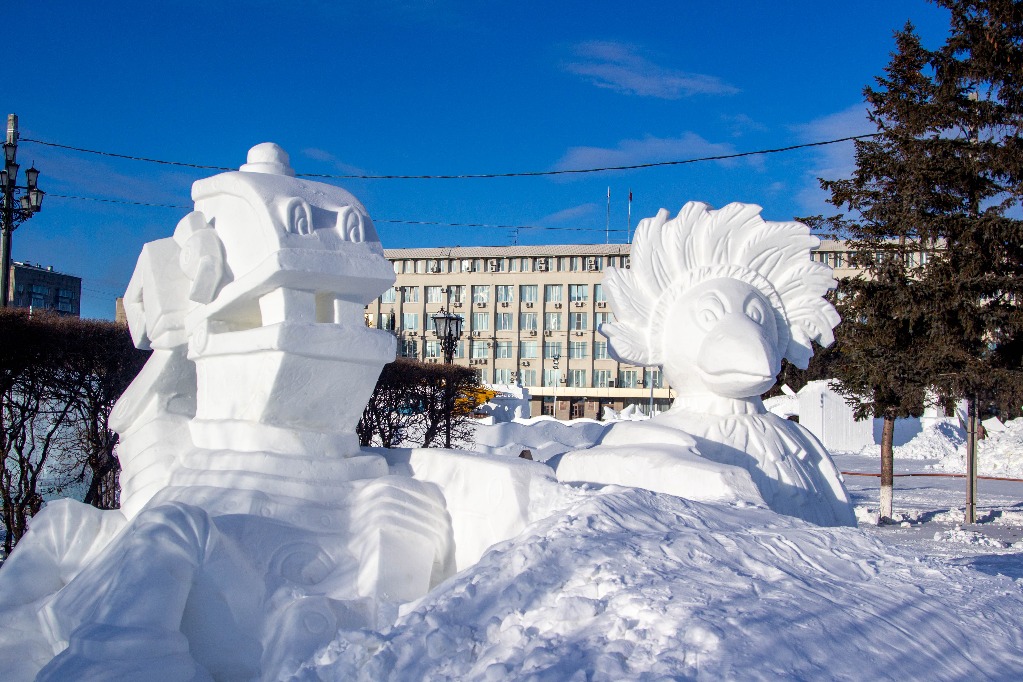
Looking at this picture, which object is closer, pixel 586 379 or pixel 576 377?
pixel 586 379

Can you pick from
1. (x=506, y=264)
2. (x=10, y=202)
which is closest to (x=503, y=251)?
(x=506, y=264)

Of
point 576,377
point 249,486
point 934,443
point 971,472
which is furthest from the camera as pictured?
point 576,377

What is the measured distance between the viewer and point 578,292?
48.8 m

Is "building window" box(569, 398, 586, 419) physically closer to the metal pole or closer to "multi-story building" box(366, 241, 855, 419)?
"multi-story building" box(366, 241, 855, 419)

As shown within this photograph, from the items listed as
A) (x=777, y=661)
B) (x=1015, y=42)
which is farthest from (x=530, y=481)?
(x=1015, y=42)

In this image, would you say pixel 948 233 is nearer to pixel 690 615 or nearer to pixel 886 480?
pixel 886 480

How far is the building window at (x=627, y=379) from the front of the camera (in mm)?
48938

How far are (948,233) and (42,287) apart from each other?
3212 centimetres

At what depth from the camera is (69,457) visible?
8.44 m

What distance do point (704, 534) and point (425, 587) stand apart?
4.14 feet

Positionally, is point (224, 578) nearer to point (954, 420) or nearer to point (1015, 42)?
point (1015, 42)

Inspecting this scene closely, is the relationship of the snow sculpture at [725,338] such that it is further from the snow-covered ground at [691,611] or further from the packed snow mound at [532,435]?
the packed snow mound at [532,435]

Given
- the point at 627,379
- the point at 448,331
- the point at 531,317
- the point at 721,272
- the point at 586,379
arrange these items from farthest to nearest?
the point at 531,317 < the point at 586,379 < the point at 627,379 < the point at 448,331 < the point at 721,272

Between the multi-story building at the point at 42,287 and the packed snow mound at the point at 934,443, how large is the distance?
2703cm
